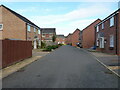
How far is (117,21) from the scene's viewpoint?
590 inches

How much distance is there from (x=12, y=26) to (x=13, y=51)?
1587 centimetres

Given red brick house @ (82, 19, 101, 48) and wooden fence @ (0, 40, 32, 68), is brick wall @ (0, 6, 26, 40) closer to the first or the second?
wooden fence @ (0, 40, 32, 68)

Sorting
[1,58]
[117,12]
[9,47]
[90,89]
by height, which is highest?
[117,12]

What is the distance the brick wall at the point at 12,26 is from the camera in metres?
23.0

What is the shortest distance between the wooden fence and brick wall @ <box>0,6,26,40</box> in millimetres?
12057

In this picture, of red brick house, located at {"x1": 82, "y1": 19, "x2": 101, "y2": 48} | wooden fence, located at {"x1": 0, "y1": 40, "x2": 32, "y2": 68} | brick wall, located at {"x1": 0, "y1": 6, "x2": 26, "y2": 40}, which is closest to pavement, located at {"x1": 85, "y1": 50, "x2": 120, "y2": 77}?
wooden fence, located at {"x1": 0, "y1": 40, "x2": 32, "y2": 68}

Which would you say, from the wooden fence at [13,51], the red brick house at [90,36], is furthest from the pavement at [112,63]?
the red brick house at [90,36]

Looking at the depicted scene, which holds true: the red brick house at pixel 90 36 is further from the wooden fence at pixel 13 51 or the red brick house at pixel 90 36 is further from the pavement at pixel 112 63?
the wooden fence at pixel 13 51

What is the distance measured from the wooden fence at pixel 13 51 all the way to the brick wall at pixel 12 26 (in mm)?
12057

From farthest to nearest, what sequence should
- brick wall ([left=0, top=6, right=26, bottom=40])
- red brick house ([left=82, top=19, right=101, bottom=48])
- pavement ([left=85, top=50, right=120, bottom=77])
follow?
1. red brick house ([left=82, top=19, right=101, bottom=48])
2. brick wall ([left=0, top=6, right=26, bottom=40])
3. pavement ([left=85, top=50, right=120, bottom=77])

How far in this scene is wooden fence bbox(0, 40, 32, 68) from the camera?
7.82 meters

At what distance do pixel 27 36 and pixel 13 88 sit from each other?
2141 cm

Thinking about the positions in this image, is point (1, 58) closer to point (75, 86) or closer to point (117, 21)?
point (75, 86)

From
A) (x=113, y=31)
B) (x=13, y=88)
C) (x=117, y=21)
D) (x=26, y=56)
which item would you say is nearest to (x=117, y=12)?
(x=117, y=21)
